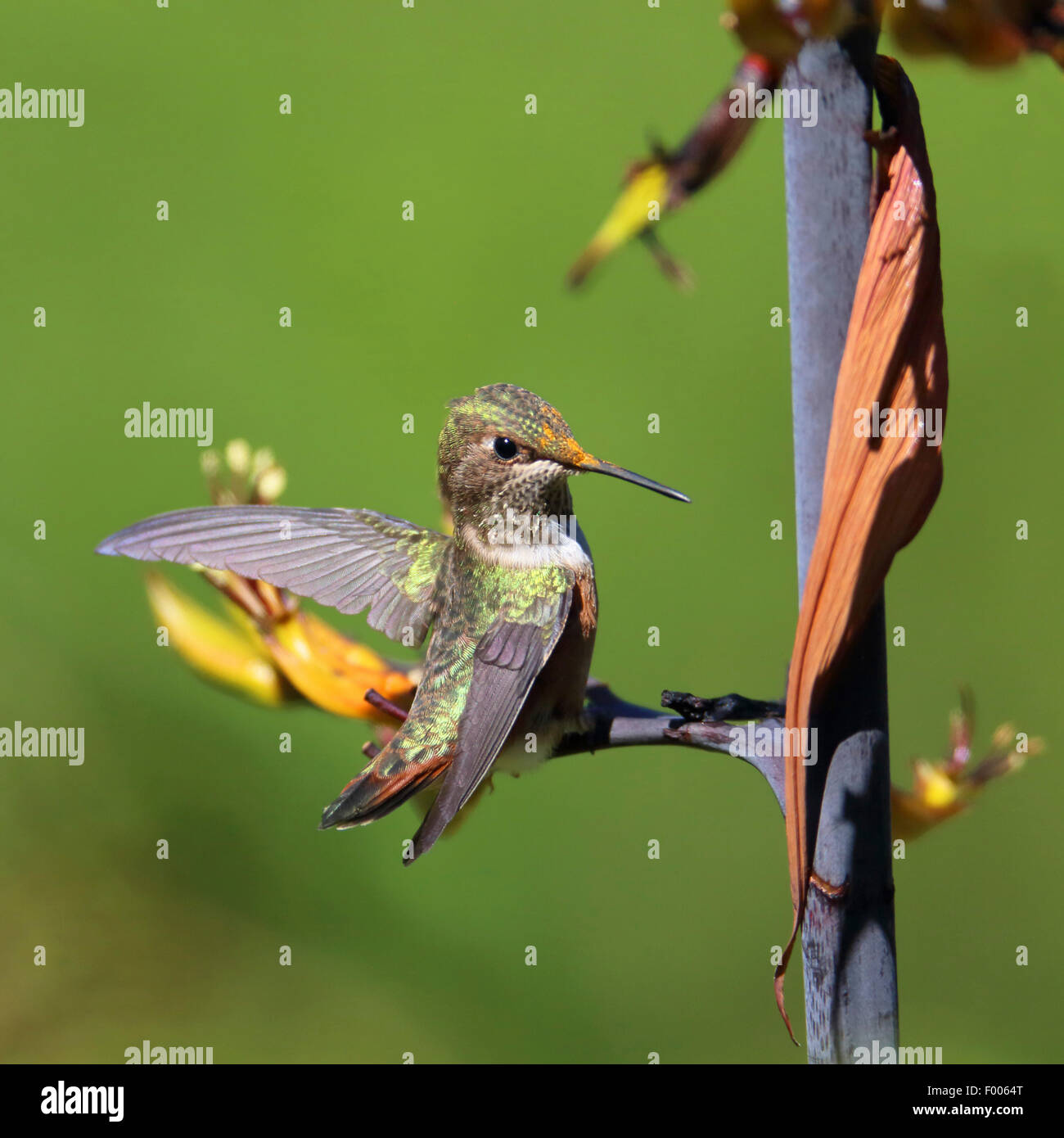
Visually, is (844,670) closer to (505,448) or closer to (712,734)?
(712,734)

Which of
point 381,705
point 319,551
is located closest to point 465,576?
point 319,551

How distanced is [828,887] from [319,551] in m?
0.45

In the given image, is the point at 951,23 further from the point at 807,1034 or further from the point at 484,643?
the point at 484,643

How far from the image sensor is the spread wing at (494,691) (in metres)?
0.66

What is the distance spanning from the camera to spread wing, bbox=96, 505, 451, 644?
0.74 meters

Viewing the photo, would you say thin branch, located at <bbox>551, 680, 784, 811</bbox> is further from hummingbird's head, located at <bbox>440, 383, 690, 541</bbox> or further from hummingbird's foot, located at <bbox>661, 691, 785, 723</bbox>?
Result: hummingbird's head, located at <bbox>440, 383, 690, 541</bbox>

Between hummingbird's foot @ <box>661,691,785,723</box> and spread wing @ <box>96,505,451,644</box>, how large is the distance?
32 cm

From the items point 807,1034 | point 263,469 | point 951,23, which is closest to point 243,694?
point 263,469

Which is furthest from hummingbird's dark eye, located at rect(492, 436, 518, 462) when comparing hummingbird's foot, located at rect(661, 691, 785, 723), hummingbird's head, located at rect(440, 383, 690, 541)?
hummingbird's foot, located at rect(661, 691, 785, 723)

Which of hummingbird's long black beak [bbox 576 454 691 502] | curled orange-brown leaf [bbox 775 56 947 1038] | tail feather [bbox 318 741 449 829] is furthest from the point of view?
tail feather [bbox 318 741 449 829]

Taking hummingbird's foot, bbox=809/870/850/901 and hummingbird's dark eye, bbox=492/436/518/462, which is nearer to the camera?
hummingbird's foot, bbox=809/870/850/901

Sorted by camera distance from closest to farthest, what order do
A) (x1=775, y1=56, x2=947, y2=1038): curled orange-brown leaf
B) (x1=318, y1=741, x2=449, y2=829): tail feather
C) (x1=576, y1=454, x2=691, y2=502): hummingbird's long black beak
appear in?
(x1=775, y1=56, x2=947, y2=1038): curled orange-brown leaf → (x1=576, y1=454, x2=691, y2=502): hummingbird's long black beak → (x1=318, y1=741, x2=449, y2=829): tail feather

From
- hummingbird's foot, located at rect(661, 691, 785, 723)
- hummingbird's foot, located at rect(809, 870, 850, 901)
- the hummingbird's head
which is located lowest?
hummingbird's foot, located at rect(809, 870, 850, 901)

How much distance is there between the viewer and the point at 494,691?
0.75 meters
